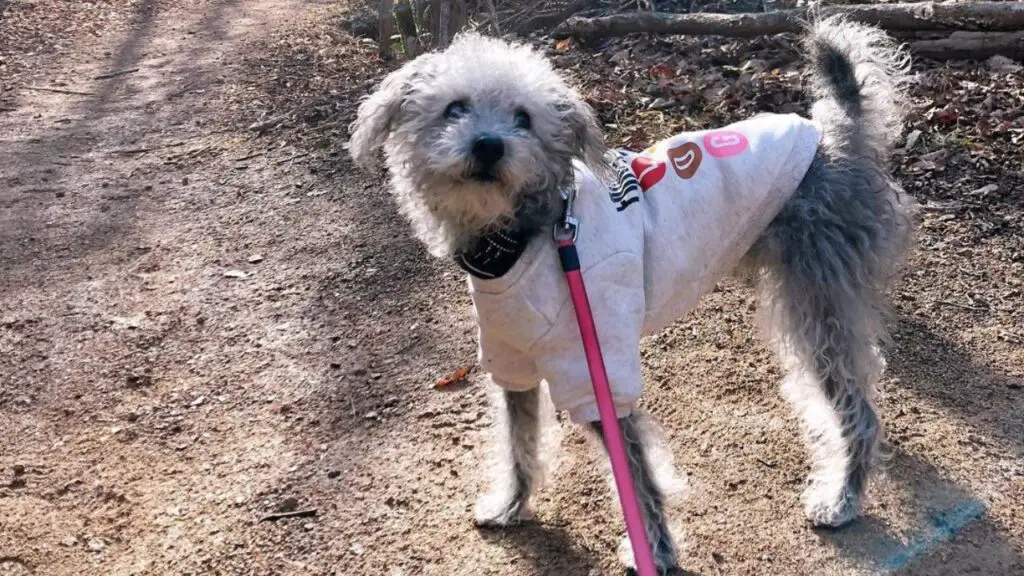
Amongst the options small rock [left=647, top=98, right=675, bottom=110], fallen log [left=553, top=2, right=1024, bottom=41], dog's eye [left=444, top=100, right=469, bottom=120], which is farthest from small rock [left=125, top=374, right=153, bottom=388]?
fallen log [left=553, top=2, right=1024, bottom=41]

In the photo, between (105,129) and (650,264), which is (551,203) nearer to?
(650,264)

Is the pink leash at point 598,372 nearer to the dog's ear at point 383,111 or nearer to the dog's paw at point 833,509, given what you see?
the dog's ear at point 383,111

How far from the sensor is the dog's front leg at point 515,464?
Result: 11.6ft

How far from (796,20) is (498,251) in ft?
13.8

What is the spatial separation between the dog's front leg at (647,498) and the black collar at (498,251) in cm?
68

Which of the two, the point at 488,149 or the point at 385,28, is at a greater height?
the point at 488,149

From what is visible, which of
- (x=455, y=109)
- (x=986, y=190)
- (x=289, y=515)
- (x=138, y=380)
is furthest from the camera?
(x=986, y=190)

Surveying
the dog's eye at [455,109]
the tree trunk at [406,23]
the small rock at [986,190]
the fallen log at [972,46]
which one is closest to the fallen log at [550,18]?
the tree trunk at [406,23]

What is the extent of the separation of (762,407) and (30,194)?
236 inches

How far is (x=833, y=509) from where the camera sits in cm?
336

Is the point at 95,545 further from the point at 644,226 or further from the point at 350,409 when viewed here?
the point at 644,226

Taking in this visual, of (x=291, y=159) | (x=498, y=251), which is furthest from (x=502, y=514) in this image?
(x=291, y=159)

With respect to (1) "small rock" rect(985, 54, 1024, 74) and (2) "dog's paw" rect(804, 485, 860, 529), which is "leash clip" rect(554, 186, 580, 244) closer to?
(2) "dog's paw" rect(804, 485, 860, 529)

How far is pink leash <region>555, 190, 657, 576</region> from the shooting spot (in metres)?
2.59
